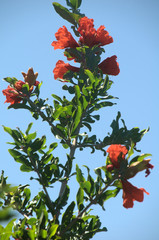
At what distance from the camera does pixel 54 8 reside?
10.4ft

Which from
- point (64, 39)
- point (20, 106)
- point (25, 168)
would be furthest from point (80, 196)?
point (64, 39)

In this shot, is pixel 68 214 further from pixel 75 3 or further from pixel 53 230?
pixel 75 3

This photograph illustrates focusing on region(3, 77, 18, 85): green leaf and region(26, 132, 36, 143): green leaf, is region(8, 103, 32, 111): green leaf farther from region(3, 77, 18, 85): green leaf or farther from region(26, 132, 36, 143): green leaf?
region(26, 132, 36, 143): green leaf

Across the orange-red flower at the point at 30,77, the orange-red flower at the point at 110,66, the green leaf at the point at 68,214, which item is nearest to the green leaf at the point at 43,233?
the green leaf at the point at 68,214

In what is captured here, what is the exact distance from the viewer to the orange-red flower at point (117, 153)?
6.96ft

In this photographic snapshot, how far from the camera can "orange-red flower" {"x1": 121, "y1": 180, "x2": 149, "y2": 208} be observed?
215 cm

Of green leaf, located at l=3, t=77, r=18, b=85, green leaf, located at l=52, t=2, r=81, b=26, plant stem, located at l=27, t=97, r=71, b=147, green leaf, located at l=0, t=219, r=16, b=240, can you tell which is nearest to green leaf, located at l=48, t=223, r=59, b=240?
green leaf, located at l=0, t=219, r=16, b=240

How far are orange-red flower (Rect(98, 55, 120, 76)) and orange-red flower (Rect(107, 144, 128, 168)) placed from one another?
1.24 meters

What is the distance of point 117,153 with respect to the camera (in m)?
2.14

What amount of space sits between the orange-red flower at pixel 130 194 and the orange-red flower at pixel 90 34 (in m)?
1.63

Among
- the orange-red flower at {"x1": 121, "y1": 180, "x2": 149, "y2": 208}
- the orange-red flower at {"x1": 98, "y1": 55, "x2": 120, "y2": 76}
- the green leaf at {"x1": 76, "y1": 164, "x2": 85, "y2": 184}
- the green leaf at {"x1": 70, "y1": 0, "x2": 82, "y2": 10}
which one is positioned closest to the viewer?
the orange-red flower at {"x1": 121, "y1": 180, "x2": 149, "y2": 208}

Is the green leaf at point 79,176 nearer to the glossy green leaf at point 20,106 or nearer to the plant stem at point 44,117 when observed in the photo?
the plant stem at point 44,117

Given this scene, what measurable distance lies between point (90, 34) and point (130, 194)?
1774 mm

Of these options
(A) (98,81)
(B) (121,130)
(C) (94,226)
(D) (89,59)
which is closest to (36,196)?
(C) (94,226)
